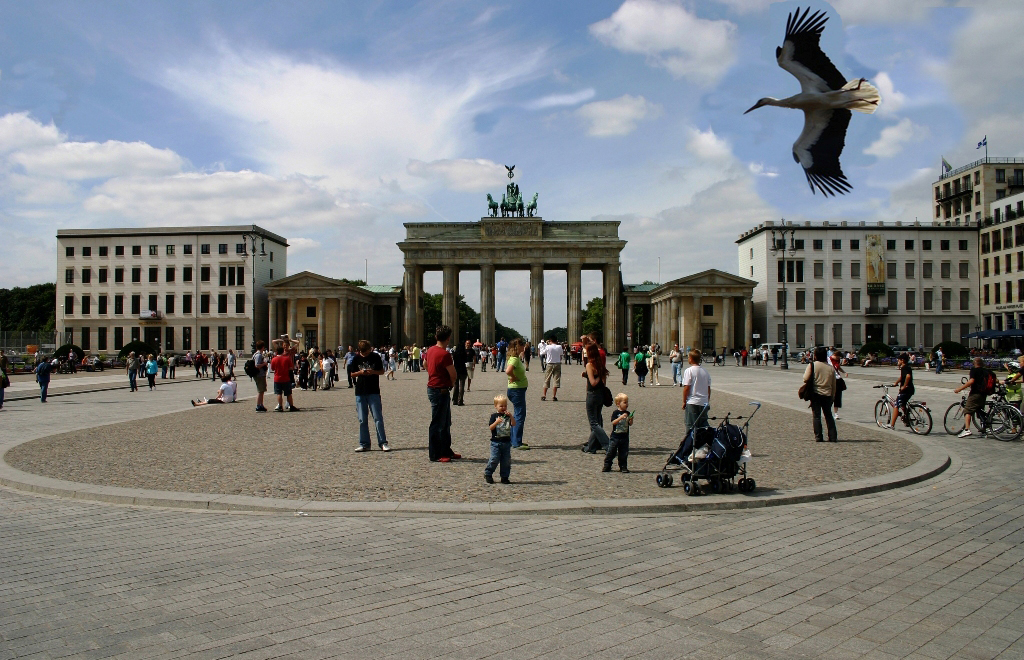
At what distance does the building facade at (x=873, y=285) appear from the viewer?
86.3 meters

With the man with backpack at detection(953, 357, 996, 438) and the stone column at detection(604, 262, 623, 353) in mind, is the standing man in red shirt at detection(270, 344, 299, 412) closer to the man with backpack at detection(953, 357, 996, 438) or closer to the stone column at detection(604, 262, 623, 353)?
the man with backpack at detection(953, 357, 996, 438)

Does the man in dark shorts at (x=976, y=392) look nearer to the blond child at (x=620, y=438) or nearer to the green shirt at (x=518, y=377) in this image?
the blond child at (x=620, y=438)

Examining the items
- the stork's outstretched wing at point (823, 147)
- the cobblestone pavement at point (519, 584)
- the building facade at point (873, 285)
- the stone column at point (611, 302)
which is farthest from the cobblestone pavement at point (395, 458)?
the building facade at point (873, 285)

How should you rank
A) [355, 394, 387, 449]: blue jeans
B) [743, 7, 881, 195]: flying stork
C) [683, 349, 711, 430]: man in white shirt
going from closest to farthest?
[743, 7, 881, 195]: flying stork
[683, 349, 711, 430]: man in white shirt
[355, 394, 387, 449]: blue jeans

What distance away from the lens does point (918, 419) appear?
15250 mm

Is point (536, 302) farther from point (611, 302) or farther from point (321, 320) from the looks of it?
point (321, 320)

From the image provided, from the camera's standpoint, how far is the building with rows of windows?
8900 centimetres

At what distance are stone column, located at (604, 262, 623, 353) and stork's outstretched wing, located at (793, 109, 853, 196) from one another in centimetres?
7816

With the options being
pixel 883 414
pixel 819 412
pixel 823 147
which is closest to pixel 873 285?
pixel 883 414

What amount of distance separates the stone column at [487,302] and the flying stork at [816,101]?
78022 millimetres

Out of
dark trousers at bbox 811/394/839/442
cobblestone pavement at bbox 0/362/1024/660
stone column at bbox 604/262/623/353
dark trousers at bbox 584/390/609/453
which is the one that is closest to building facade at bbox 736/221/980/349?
stone column at bbox 604/262/623/353

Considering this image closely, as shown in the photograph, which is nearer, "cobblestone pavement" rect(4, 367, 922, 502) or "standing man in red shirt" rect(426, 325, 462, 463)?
"cobblestone pavement" rect(4, 367, 922, 502)

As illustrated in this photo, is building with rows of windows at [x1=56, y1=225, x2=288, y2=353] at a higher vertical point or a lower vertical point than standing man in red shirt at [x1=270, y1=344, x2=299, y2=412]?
higher

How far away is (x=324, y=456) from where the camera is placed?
39.2 ft
